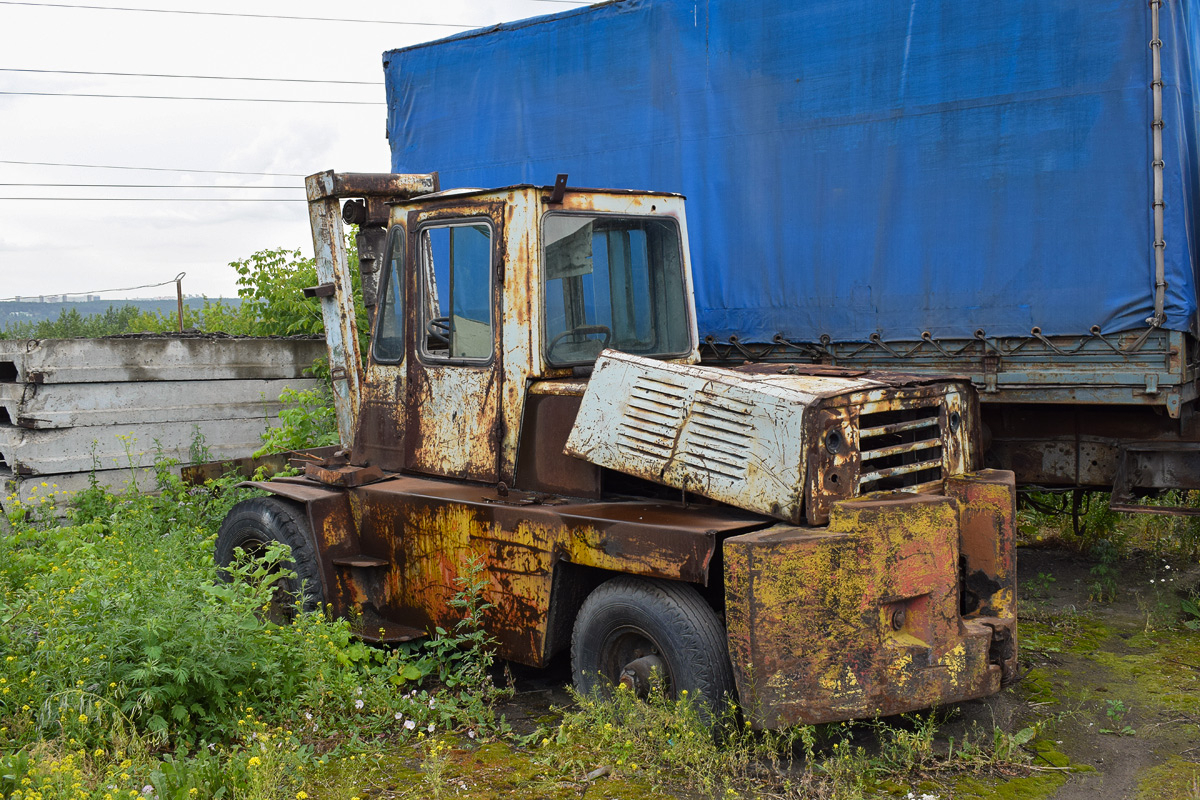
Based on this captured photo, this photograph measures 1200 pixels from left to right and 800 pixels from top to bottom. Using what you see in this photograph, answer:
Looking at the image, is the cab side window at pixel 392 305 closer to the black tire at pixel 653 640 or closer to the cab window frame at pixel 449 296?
the cab window frame at pixel 449 296

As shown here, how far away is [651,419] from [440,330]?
1.42 metres

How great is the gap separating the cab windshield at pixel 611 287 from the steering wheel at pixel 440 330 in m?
0.62

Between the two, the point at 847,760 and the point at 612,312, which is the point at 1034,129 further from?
the point at 847,760

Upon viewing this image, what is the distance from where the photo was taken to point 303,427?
8438 millimetres

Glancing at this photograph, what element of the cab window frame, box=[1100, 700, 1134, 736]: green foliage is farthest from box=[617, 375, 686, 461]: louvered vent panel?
box=[1100, 700, 1134, 736]: green foliage

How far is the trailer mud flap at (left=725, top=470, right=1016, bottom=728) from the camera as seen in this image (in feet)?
12.4

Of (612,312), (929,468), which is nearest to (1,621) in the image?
(612,312)

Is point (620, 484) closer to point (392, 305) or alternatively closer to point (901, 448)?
point (901, 448)

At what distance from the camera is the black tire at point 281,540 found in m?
5.34

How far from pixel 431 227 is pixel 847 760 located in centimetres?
307

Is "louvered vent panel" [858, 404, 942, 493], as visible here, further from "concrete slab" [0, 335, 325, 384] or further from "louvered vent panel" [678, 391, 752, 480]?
"concrete slab" [0, 335, 325, 384]

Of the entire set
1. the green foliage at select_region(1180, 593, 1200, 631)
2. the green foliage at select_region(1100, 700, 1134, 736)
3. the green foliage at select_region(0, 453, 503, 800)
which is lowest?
the green foliage at select_region(1100, 700, 1134, 736)

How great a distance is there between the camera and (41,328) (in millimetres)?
33062

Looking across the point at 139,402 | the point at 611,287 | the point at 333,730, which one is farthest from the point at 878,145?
the point at 139,402
